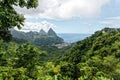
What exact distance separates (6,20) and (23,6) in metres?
2.29

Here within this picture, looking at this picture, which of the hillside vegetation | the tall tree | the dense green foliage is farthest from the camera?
the dense green foliage

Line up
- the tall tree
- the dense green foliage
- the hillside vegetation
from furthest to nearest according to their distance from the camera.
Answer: the dense green foliage < the hillside vegetation < the tall tree

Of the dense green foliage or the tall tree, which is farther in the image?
the dense green foliage

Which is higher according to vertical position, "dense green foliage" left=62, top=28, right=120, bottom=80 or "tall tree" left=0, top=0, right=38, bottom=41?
"tall tree" left=0, top=0, right=38, bottom=41

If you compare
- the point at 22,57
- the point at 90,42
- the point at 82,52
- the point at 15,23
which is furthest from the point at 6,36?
the point at 90,42

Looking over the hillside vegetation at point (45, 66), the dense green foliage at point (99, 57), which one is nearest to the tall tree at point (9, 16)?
the hillside vegetation at point (45, 66)

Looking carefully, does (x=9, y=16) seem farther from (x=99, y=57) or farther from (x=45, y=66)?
(x=99, y=57)

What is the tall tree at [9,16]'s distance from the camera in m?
21.4

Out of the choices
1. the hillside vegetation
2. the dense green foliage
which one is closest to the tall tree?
the hillside vegetation

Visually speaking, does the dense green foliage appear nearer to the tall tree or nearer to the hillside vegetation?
the hillside vegetation

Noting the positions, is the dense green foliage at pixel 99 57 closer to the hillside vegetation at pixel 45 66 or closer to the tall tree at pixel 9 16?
the hillside vegetation at pixel 45 66

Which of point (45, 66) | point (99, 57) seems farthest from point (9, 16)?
point (99, 57)

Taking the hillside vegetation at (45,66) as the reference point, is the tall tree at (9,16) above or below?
above

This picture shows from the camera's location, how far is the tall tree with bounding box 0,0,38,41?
70.1 ft
